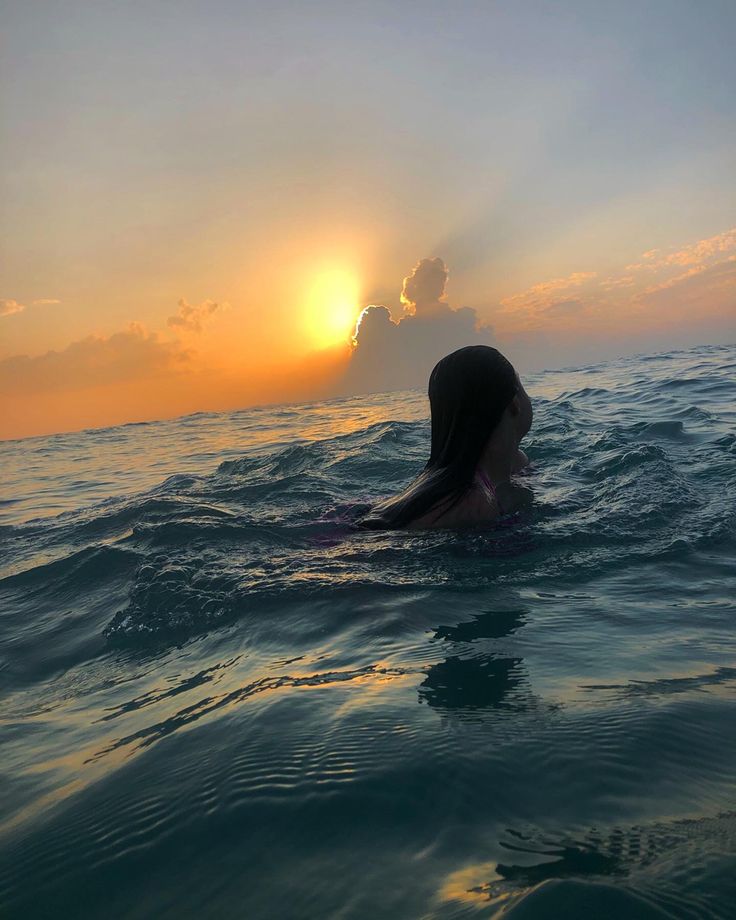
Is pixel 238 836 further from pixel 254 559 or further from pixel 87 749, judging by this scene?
pixel 254 559

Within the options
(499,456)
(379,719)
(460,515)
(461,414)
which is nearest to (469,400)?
(461,414)

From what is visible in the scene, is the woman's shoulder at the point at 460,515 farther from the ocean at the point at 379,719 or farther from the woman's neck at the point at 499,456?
the woman's neck at the point at 499,456

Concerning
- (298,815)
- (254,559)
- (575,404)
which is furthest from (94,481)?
(298,815)

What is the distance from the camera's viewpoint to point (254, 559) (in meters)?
5.27

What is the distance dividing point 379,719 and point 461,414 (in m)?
3.14

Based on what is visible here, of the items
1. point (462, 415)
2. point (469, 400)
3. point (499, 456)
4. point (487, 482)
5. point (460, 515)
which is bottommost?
point (460, 515)

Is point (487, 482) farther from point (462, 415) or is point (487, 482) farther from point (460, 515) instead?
point (462, 415)

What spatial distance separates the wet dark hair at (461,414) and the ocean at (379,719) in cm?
35

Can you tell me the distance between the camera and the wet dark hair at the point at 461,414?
16.7ft

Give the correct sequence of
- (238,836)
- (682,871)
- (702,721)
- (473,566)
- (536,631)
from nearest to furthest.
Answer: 1. (682,871)
2. (238,836)
3. (702,721)
4. (536,631)
5. (473,566)

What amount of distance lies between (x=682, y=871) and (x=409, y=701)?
1.18 m

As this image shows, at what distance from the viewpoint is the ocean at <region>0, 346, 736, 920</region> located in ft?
5.12

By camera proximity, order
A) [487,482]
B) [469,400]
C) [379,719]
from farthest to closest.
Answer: [487,482]
[469,400]
[379,719]

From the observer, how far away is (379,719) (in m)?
2.36
